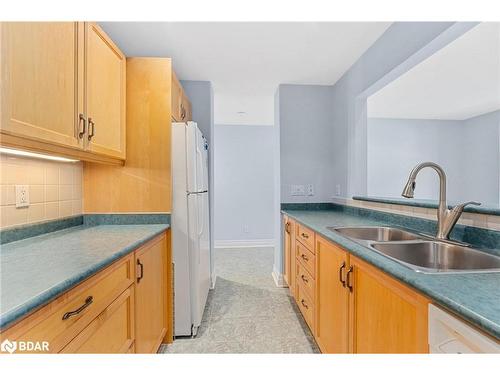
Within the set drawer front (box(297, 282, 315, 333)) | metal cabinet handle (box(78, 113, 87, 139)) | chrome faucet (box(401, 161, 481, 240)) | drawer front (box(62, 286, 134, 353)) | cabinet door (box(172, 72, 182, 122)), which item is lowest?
drawer front (box(297, 282, 315, 333))

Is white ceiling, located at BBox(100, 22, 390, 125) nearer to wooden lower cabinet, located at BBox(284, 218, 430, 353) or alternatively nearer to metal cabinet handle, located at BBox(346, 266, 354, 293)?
wooden lower cabinet, located at BBox(284, 218, 430, 353)

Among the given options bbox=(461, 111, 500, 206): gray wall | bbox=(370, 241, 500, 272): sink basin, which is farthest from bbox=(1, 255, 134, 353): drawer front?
bbox=(461, 111, 500, 206): gray wall

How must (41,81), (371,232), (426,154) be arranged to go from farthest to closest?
(426,154)
(371,232)
(41,81)

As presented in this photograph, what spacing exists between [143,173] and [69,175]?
17.7 inches

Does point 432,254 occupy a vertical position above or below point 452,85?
below

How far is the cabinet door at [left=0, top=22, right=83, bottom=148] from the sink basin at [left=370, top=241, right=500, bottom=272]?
152cm

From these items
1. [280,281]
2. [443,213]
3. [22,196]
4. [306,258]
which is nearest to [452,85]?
[443,213]

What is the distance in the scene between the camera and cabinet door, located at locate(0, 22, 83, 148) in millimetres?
959

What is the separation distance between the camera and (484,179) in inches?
189

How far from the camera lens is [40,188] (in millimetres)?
1496

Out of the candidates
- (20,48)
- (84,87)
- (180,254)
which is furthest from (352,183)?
(20,48)

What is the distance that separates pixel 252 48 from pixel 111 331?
2145 millimetres

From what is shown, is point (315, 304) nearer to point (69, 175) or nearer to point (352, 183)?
point (352, 183)

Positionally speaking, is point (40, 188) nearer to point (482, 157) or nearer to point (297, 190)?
point (297, 190)
